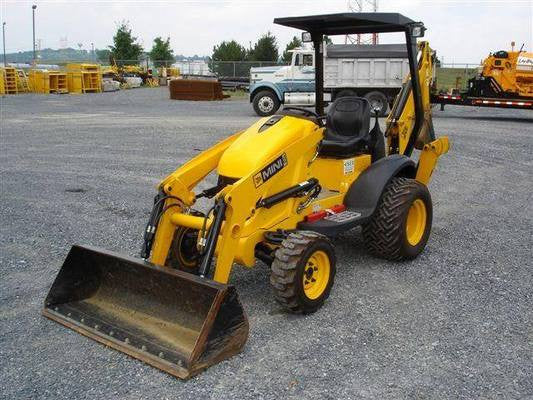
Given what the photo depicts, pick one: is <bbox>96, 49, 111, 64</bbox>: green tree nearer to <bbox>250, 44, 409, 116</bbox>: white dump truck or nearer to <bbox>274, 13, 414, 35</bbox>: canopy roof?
<bbox>250, 44, 409, 116</bbox>: white dump truck

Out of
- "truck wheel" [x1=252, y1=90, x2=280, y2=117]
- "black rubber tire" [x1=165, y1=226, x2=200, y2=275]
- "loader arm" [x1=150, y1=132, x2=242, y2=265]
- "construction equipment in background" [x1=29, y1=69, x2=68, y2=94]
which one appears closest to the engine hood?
"loader arm" [x1=150, y1=132, x2=242, y2=265]

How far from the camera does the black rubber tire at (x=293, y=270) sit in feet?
14.1

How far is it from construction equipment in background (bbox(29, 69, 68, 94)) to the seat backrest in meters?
29.1

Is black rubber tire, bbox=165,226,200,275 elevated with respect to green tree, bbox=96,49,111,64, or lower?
lower

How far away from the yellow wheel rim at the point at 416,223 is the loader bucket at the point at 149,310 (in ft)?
8.41

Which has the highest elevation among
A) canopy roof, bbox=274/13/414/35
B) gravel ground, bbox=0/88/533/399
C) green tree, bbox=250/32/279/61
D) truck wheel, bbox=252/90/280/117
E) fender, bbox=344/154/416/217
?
green tree, bbox=250/32/279/61

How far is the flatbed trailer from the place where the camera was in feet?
62.2

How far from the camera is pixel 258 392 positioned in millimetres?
3566

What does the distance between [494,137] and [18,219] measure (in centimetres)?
1163

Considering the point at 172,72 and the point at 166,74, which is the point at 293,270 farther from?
the point at 172,72

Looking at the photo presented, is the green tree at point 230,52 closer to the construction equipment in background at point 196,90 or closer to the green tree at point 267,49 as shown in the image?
the green tree at point 267,49

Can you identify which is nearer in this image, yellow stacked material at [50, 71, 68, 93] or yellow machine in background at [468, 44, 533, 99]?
yellow machine in background at [468, 44, 533, 99]

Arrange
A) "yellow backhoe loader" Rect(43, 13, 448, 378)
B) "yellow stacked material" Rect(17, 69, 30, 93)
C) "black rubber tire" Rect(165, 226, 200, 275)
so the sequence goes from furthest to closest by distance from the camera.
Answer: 1. "yellow stacked material" Rect(17, 69, 30, 93)
2. "black rubber tire" Rect(165, 226, 200, 275)
3. "yellow backhoe loader" Rect(43, 13, 448, 378)

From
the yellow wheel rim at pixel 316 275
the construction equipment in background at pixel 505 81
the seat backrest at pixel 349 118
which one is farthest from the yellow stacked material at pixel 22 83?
the yellow wheel rim at pixel 316 275
